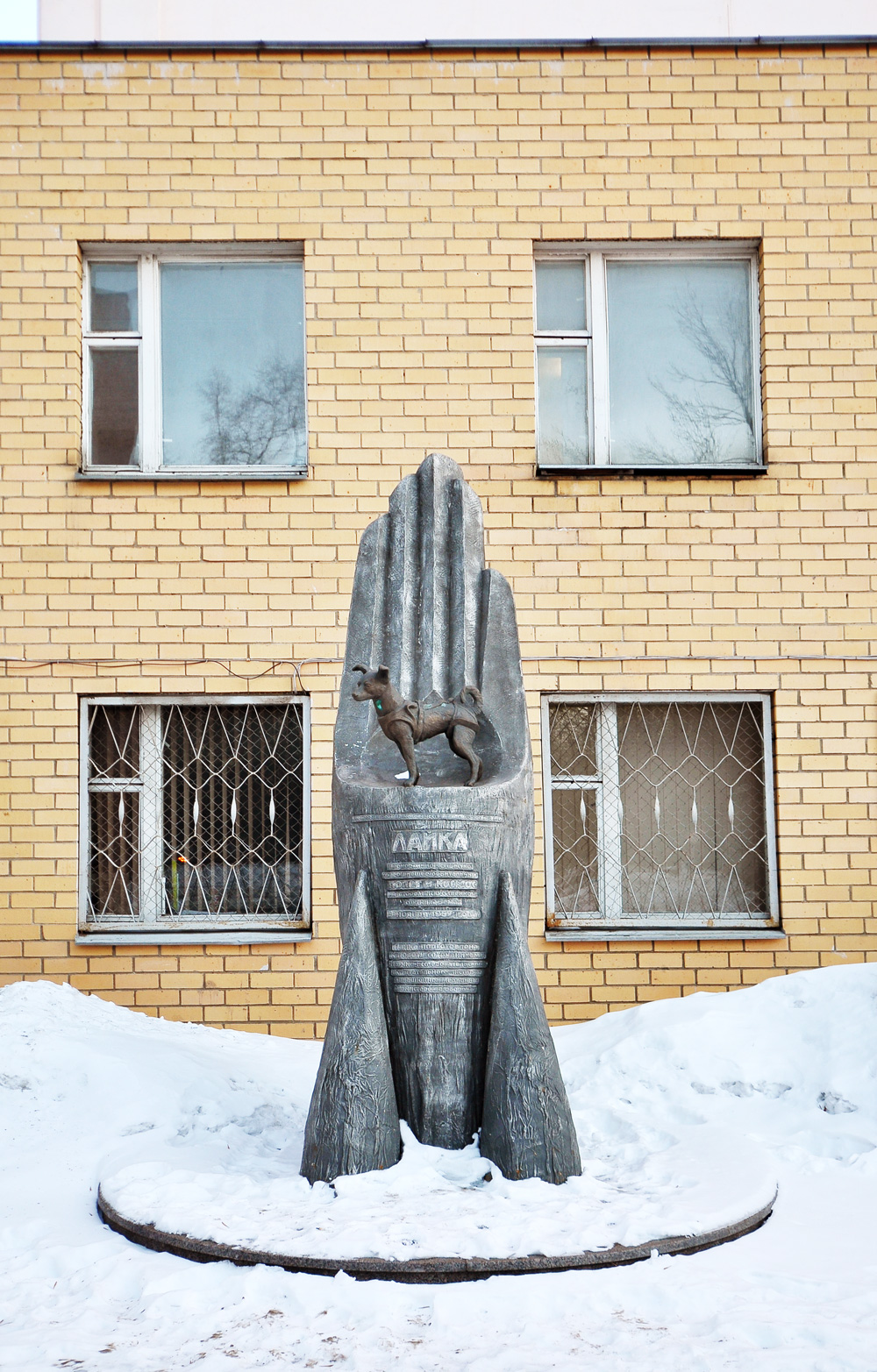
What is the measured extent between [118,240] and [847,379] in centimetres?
423

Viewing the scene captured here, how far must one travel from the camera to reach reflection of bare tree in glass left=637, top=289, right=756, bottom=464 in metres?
7.40

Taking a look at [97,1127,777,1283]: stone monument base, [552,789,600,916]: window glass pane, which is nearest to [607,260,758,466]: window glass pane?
[552,789,600,916]: window glass pane

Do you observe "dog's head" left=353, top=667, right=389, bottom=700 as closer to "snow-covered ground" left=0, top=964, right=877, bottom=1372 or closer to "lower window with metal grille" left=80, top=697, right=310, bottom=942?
"snow-covered ground" left=0, top=964, right=877, bottom=1372

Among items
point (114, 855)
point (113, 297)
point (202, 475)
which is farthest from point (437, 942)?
point (113, 297)

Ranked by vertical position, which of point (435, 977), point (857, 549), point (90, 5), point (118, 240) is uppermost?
point (90, 5)

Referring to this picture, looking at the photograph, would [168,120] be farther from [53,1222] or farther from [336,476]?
[53,1222]

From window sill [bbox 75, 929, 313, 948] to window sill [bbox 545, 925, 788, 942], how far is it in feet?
4.50

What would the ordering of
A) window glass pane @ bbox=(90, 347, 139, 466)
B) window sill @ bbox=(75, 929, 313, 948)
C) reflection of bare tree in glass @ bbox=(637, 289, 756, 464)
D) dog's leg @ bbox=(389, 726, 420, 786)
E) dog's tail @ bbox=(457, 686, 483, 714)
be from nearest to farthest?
1. dog's leg @ bbox=(389, 726, 420, 786)
2. dog's tail @ bbox=(457, 686, 483, 714)
3. window sill @ bbox=(75, 929, 313, 948)
4. window glass pane @ bbox=(90, 347, 139, 466)
5. reflection of bare tree in glass @ bbox=(637, 289, 756, 464)

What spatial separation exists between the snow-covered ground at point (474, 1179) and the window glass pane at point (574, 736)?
1630 mm

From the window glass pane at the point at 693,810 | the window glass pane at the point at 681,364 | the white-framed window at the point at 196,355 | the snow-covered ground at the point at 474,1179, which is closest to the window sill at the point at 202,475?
the white-framed window at the point at 196,355

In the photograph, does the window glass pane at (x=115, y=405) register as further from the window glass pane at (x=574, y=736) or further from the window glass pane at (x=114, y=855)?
the window glass pane at (x=574, y=736)

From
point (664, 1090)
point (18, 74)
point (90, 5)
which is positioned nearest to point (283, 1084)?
point (664, 1090)

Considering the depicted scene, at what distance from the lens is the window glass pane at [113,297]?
24.1ft

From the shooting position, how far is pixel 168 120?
7227mm
